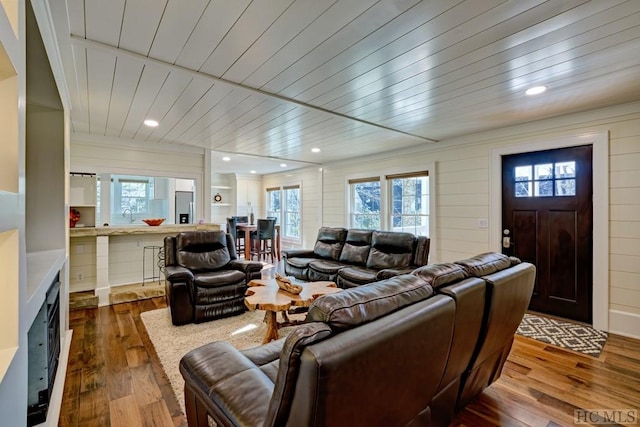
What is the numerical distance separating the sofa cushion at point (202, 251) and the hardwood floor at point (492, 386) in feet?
3.34

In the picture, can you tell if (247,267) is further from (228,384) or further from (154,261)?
(228,384)

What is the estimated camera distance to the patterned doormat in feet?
9.31

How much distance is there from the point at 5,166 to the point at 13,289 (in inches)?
13.9

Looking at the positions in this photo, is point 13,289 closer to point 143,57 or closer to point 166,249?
point 143,57

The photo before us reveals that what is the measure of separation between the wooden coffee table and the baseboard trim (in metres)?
2.94

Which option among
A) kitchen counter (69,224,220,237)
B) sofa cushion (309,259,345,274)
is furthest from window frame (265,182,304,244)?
sofa cushion (309,259,345,274)

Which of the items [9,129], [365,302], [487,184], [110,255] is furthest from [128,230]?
[487,184]

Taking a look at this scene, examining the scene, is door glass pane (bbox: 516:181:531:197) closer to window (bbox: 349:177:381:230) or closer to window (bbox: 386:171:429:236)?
window (bbox: 386:171:429:236)

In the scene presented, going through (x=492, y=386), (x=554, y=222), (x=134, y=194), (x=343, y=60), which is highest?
(x=343, y=60)

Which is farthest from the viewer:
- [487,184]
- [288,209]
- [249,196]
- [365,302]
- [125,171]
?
[249,196]

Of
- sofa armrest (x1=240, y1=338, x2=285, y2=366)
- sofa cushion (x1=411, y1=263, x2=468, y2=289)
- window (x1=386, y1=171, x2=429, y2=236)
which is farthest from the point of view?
window (x1=386, y1=171, x2=429, y2=236)

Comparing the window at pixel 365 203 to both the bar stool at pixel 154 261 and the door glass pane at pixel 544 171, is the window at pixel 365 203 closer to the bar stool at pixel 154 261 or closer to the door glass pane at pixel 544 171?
the door glass pane at pixel 544 171

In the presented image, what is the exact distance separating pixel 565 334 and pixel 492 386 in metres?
1.53

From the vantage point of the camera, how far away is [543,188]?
12.0 ft
